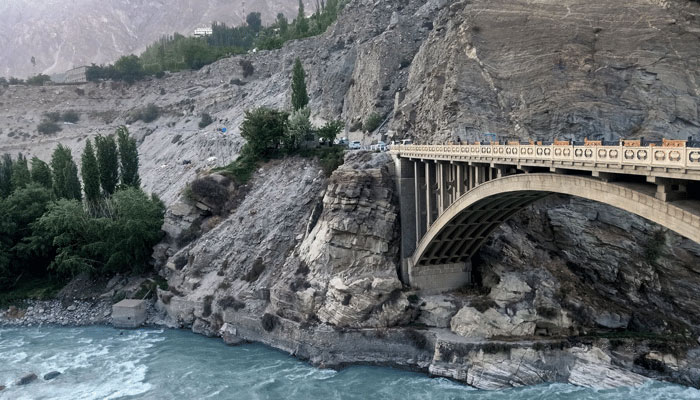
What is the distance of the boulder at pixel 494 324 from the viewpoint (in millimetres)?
28047

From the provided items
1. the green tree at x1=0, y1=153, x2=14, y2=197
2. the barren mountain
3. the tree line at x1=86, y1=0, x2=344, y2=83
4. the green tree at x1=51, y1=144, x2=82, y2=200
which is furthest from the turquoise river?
the barren mountain

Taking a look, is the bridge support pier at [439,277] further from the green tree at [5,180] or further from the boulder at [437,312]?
the green tree at [5,180]

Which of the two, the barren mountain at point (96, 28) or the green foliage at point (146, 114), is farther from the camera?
the barren mountain at point (96, 28)

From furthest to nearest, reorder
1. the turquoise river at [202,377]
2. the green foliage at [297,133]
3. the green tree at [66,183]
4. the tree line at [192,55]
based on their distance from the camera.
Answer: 1. the tree line at [192,55]
2. the green tree at [66,183]
3. the green foliage at [297,133]
4. the turquoise river at [202,377]

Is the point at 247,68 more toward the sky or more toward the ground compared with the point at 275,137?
more toward the sky

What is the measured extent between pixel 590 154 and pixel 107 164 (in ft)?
138

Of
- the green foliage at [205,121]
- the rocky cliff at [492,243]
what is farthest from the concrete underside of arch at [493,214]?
the green foliage at [205,121]

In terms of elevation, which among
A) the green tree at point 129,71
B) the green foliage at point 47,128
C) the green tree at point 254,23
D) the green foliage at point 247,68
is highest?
the green tree at point 254,23

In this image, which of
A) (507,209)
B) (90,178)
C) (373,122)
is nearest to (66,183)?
(90,178)

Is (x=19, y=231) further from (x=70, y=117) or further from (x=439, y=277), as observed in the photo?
(x=70, y=117)

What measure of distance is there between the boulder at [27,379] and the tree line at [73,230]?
40.4ft

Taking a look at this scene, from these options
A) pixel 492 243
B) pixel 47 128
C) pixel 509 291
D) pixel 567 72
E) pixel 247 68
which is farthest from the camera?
Result: pixel 47 128

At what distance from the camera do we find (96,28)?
610ft

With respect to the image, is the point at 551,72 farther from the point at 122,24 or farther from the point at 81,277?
the point at 122,24
